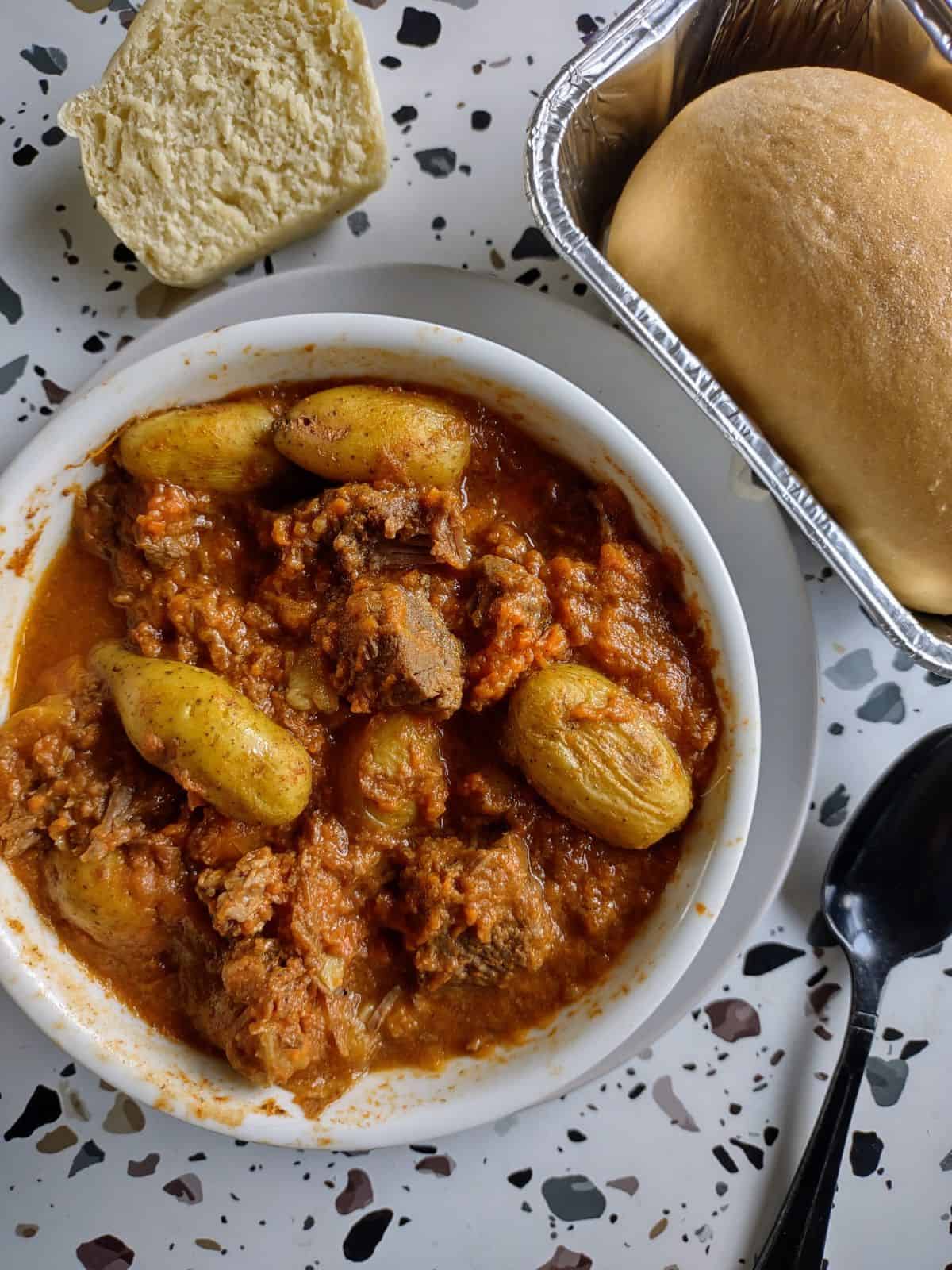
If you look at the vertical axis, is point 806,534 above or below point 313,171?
below

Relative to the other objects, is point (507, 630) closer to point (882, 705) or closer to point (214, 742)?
point (214, 742)

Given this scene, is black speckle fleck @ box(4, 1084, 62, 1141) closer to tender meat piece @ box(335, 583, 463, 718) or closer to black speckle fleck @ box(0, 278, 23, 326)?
tender meat piece @ box(335, 583, 463, 718)

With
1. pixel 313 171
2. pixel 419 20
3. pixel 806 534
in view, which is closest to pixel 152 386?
pixel 313 171

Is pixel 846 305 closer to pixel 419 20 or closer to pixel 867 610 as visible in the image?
pixel 867 610

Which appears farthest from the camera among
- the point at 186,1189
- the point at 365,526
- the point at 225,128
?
the point at 186,1189

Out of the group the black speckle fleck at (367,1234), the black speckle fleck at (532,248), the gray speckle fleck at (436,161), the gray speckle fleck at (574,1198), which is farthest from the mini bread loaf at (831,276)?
the black speckle fleck at (367,1234)

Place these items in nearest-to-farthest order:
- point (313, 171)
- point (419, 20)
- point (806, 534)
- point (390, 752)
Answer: point (390, 752), point (806, 534), point (313, 171), point (419, 20)

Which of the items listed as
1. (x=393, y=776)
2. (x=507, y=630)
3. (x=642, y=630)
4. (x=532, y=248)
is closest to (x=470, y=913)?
(x=393, y=776)
